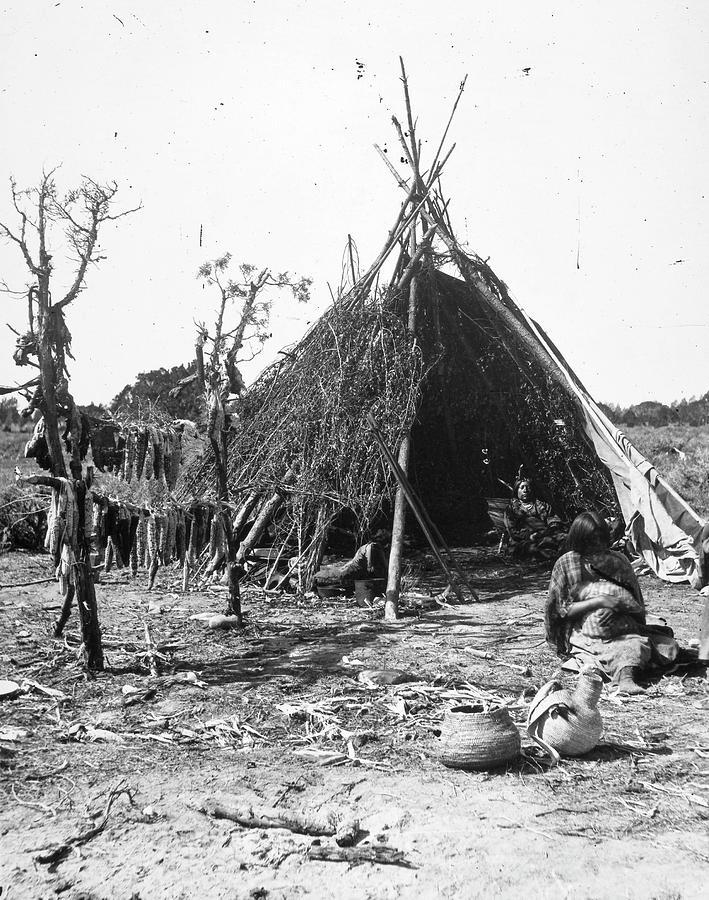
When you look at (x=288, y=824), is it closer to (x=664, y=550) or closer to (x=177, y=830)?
(x=177, y=830)

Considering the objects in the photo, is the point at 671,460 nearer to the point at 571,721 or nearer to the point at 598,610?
the point at 598,610

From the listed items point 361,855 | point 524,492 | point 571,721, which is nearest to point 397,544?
point 524,492

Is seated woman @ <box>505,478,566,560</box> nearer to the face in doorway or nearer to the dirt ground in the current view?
the face in doorway

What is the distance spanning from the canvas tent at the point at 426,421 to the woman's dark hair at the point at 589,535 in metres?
2.64

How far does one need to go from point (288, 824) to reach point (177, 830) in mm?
395

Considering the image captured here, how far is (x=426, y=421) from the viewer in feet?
32.8

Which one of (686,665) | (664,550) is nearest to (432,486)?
(664,550)

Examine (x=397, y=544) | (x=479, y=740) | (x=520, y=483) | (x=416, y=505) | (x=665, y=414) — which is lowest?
(x=479, y=740)

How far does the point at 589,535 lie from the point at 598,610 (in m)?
0.45

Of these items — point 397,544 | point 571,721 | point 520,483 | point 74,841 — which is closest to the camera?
point 74,841

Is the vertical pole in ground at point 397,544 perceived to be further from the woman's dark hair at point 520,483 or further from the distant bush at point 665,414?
the distant bush at point 665,414

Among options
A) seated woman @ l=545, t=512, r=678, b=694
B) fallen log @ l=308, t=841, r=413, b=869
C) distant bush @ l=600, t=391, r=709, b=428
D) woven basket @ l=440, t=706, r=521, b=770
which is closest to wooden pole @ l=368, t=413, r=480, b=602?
seated woman @ l=545, t=512, r=678, b=694

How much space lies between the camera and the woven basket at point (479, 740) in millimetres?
3340

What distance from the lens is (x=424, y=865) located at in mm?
2559
